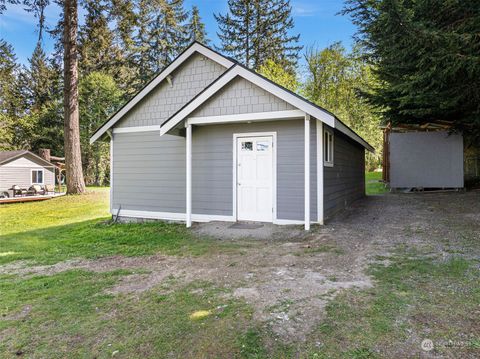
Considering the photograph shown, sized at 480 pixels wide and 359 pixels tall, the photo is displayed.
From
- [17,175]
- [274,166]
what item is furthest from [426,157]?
[17,175]

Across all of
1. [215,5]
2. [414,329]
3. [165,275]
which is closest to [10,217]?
[165,275]

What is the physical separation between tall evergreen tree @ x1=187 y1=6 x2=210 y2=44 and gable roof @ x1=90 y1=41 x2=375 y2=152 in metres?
22.2

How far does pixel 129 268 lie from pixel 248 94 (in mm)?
4431

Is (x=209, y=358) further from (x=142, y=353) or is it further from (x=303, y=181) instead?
(x=303, y=181)

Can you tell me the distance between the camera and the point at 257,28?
86.5 ft

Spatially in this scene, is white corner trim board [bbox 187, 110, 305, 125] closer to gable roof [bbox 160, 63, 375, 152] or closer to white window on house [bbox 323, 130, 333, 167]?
gable roof [bbox 160, 63, 375, 152]

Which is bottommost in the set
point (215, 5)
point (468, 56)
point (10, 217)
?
point (10, 217)

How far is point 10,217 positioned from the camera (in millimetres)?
11633

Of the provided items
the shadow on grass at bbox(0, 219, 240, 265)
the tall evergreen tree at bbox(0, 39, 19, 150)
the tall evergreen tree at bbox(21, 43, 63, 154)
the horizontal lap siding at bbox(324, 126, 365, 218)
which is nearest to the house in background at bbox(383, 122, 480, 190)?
the horizontal lap siding at bbox(324, 126, 365, 218)

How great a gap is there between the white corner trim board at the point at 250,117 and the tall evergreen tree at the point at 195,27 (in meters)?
24.2

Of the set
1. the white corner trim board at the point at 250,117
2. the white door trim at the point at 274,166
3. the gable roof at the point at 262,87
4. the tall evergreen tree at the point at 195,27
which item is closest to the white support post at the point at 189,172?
the white corner trim board at the point at 250,117

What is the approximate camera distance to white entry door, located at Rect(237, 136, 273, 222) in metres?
7.46

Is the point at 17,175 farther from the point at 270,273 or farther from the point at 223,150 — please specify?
the point at 270,273

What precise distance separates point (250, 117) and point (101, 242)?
4.43 metres
